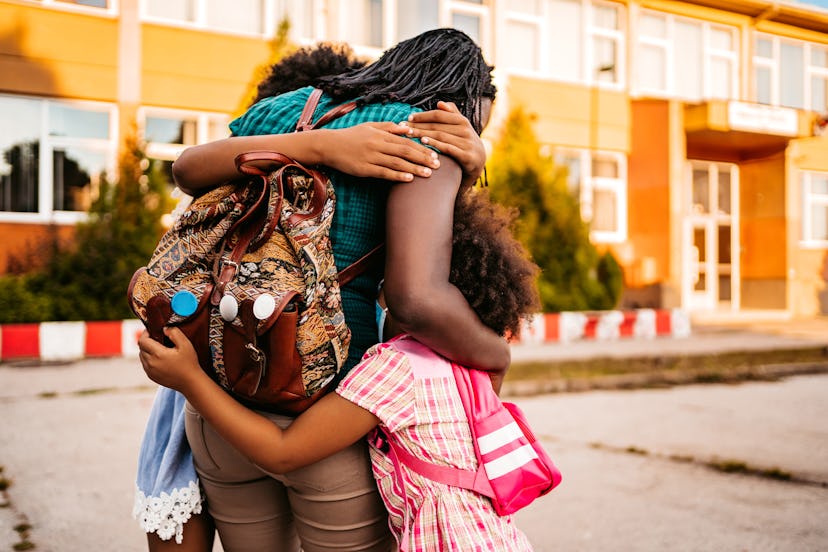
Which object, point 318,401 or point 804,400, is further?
point 804,400

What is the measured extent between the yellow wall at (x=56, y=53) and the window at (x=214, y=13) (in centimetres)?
93

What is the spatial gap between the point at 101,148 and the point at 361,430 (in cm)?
1327

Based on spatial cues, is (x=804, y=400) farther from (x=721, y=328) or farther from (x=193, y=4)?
(x=193, y=4)

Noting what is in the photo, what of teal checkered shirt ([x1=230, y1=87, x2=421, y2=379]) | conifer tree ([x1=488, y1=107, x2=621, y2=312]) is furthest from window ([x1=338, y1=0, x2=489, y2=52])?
teal checkered shirt ([x1=230, y1=87, x2=421, y2=379])

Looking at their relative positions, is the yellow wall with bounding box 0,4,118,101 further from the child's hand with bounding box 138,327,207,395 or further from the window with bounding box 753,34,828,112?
the window with bounding box 753,34,828,112

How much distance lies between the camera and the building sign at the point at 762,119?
17000 millimetres

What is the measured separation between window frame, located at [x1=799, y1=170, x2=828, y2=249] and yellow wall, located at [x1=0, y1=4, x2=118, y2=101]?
56.7 ft

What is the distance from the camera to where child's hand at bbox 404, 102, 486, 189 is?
1463mm

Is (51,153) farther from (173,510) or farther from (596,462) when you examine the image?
(173,510)

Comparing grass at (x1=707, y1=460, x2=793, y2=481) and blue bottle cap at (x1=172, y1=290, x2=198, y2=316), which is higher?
blue bottle cap at (x1=172, y1=290, x2=198, y2=316)

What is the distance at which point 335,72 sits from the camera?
229 cm

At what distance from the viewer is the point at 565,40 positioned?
699 inches

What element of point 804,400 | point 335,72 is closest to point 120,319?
point 804,400

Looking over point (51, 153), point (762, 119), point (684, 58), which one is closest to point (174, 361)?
point (51, 153)
